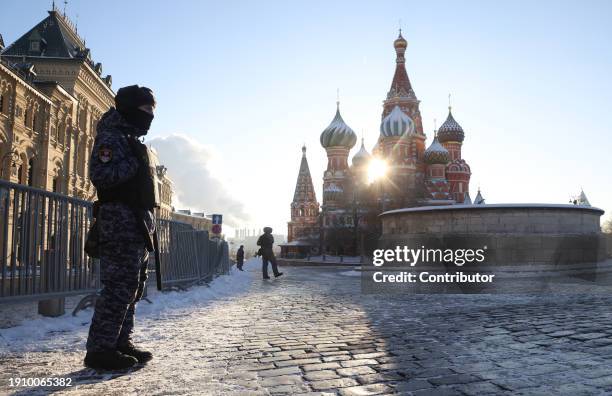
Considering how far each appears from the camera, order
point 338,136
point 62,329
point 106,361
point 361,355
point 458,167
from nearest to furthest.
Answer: point 106,361 < point 361,355 < point 62,329 < point 458,167 < point 338,136

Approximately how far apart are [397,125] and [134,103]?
48.2m

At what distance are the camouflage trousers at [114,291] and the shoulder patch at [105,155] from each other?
0.55 meters

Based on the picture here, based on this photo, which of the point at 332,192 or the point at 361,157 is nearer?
the point at 332,192

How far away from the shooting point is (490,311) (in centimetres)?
591

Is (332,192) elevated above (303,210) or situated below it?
above

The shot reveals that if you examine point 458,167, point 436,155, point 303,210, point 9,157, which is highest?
point 436,155

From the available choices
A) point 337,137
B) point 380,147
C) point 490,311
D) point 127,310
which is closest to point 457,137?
point 380,147

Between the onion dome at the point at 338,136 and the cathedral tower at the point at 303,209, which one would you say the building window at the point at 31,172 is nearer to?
the onion dome at the point at 338,136

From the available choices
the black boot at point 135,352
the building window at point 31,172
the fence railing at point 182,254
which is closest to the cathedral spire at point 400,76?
the building window at point 31,172

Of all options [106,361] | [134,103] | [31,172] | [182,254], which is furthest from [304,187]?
[106,361]

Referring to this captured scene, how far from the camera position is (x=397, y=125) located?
163ft

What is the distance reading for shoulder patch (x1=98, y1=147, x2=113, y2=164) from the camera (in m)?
3.01

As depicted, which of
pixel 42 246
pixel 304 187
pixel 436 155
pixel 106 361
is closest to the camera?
pixel 106 361

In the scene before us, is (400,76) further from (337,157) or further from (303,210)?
(303,210)
